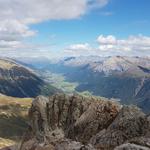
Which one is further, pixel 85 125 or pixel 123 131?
pixel 85 125

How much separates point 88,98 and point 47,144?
36913 millimetres

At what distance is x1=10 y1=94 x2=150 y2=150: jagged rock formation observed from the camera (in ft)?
118

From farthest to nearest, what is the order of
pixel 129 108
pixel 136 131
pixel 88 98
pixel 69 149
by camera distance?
Answer: pixel 88 98 → pixel 129 108 → pixel 136 131 → pixel 69 149

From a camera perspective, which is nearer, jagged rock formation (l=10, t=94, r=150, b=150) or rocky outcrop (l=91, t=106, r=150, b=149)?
jagged rock formation (l=10, t=94, r=150, b=150)

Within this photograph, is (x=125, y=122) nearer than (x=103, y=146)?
No

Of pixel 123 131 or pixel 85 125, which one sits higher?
pixel 123 131

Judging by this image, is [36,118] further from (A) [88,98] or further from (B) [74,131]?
(B) [74,131]

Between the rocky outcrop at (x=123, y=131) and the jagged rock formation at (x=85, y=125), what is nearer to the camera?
the jagged rock formation at (x=85, y=125)

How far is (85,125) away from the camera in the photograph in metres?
54.3

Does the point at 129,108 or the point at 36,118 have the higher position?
the point at 129,108

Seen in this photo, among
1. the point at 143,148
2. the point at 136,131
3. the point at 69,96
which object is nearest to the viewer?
the point at 143,148

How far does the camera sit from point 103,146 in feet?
127

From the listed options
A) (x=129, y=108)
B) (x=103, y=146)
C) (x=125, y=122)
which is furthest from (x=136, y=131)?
(x=129, y=108)

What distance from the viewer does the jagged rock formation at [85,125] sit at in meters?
35.8
